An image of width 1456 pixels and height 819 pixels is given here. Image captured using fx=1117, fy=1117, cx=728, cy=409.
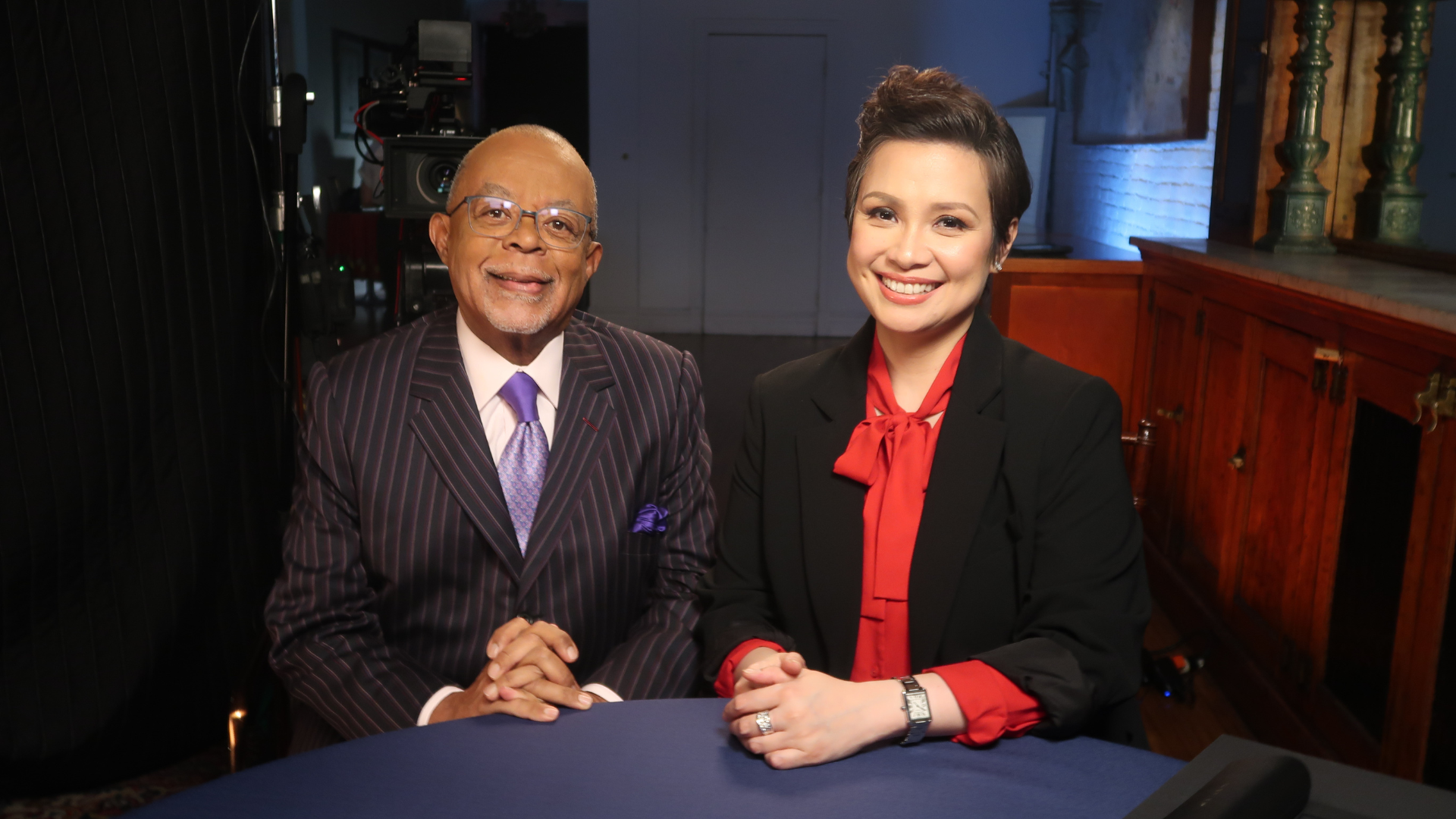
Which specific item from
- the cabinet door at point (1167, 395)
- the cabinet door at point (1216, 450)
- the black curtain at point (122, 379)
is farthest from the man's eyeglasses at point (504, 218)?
the cabinet door at point (1167, 395)

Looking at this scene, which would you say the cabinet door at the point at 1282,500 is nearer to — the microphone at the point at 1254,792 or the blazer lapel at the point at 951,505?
the blazer lapel at the point at 951,505

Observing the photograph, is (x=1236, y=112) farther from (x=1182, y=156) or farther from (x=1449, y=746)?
(x=1449, y=746)

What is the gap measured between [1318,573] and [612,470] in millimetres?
1622

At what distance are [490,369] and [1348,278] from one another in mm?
1878

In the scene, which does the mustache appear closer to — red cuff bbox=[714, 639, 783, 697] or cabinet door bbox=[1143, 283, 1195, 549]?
red cuff bbox=[714, 639, 783, 697]

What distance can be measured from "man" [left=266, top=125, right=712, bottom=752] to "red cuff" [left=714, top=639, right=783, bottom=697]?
23 cm

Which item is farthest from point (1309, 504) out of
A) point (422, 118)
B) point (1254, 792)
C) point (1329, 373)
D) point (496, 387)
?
point (422, 118)

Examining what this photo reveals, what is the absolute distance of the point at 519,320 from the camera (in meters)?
1.58

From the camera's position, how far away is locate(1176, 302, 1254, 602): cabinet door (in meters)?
2.85

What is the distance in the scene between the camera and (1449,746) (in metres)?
1.84

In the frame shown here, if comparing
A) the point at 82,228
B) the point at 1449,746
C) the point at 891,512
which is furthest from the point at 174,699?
the point at 1449,746

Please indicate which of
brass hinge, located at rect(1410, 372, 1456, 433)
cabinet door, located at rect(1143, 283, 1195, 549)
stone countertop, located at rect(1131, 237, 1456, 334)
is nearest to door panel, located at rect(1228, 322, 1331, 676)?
stone countertop, located at rect(1131, 237, 1456, 334)

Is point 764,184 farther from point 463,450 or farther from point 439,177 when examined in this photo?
point 463,450

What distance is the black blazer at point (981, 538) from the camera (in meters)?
1.27
